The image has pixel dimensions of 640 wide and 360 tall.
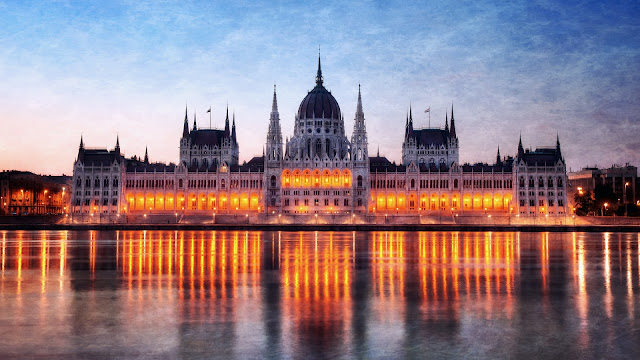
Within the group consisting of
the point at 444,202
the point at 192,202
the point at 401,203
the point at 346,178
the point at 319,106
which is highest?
the point at 319,106

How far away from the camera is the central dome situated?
129 m

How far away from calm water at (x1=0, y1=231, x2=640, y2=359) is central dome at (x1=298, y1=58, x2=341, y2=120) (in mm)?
101605

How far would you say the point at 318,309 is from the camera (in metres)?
15.8

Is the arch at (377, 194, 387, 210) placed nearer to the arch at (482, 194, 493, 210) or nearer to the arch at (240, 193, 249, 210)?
the arch at (482, 194, 493, 210)

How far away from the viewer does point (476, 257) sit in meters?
31.5

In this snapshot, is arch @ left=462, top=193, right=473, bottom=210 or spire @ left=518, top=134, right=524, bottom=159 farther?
spire @ left=518, top=134, right=524, bottom=159

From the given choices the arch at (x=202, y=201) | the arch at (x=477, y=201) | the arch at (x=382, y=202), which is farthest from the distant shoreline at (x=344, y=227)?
the arch at (x=202, y=201)

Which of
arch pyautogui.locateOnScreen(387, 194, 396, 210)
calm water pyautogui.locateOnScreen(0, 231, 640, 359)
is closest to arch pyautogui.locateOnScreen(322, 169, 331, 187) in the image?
arch pyautogui.locateOnScreen(387, 194, 396, 210)

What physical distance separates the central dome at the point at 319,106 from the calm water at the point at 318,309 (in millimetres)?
101605

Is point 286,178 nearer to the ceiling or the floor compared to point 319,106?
nearer to the floor

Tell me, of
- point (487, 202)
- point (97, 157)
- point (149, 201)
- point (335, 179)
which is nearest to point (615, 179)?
point (487, 202)

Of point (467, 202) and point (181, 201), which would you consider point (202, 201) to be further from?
point (467, 202)

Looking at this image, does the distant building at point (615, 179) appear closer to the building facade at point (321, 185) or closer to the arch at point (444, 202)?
the building facade at point (321, 185)

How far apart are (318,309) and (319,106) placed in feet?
379
